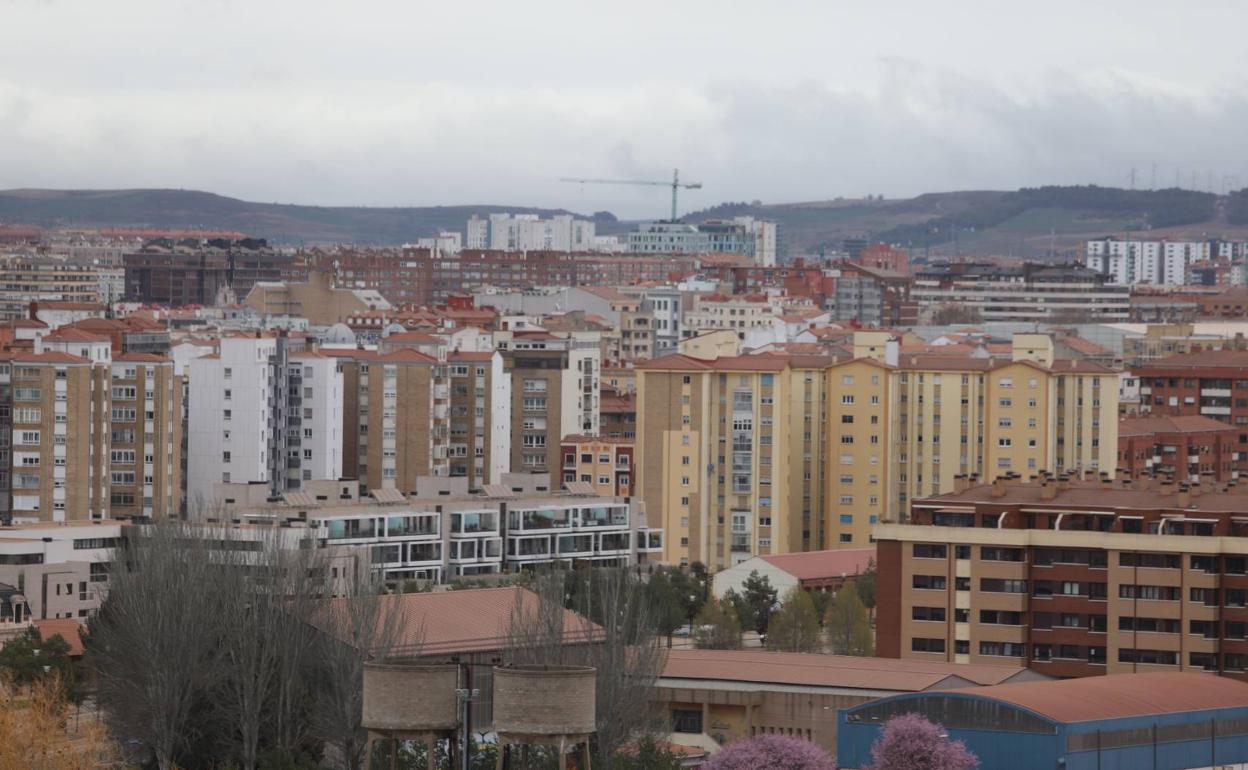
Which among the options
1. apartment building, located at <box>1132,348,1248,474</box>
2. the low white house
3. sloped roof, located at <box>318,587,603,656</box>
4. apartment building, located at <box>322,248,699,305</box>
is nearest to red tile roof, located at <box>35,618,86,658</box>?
sloped roof, located at <box>318,587,603,656</box>

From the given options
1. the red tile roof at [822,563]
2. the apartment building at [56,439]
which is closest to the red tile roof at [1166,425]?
the red tile roof at [822,563]

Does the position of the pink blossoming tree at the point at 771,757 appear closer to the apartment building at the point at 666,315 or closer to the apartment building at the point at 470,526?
the apartment building at the point at 470,526

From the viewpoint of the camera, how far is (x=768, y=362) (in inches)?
2137

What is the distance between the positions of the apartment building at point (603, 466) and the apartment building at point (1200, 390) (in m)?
18.9

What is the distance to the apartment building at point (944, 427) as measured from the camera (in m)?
53.9

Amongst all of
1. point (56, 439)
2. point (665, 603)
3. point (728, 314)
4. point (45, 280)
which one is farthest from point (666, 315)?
point (665, 603)

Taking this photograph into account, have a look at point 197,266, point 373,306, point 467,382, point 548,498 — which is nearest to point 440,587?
point 548,498

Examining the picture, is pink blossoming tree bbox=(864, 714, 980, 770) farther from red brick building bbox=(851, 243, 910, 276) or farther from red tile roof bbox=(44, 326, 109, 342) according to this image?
red brick building bbox=(851, 243, 910, 276)

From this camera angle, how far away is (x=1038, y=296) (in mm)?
117562

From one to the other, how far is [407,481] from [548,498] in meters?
5.85

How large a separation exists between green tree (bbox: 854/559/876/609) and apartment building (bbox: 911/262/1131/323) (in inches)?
2677

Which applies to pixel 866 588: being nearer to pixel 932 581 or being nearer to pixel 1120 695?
pixel 932 581

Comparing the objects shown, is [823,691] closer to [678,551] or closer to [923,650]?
[923,650]

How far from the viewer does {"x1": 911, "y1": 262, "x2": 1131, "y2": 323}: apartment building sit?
11550cm
